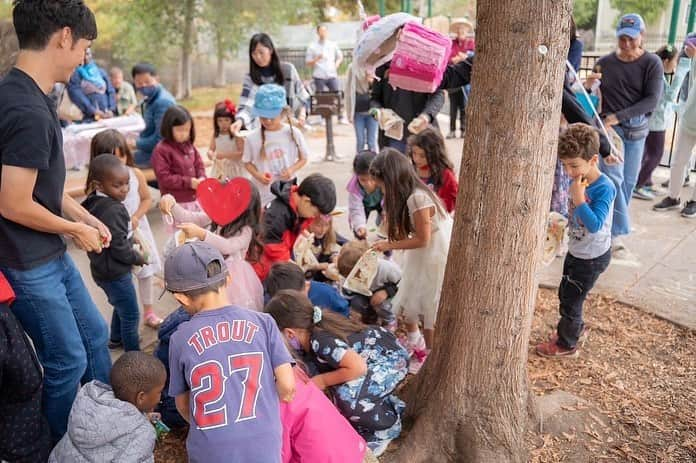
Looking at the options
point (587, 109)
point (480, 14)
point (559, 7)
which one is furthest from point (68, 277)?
point (587, 109)

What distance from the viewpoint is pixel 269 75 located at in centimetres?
534

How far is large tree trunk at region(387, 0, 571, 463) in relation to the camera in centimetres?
229

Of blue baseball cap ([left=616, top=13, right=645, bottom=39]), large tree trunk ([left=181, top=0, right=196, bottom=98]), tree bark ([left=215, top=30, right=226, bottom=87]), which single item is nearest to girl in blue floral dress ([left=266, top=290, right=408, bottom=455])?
blue baseball cap ([left=616, top=13, right=645, bottom=39])

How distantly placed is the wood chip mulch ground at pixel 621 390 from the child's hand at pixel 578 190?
100 centimetres

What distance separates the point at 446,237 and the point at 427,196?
30 cm

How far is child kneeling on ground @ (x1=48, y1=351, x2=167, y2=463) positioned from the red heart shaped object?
1.17m

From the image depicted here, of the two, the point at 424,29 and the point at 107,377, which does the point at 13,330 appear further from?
the point at 424,29

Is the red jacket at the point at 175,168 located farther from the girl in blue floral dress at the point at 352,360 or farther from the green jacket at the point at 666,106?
the green jacket at the point at 666,106

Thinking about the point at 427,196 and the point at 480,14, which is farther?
the point at 427,196

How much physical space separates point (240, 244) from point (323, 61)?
31.2ft

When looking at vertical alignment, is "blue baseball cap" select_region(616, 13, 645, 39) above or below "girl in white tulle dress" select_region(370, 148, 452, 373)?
above

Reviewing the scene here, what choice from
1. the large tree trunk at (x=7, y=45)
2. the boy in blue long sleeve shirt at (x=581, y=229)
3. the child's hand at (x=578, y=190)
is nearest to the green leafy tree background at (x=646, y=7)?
the boy in blue long sleeve shirt at (x=581, y=229)

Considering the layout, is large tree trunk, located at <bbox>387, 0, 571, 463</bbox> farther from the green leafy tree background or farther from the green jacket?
the green leafy tree background

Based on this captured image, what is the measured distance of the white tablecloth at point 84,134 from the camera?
689cm
